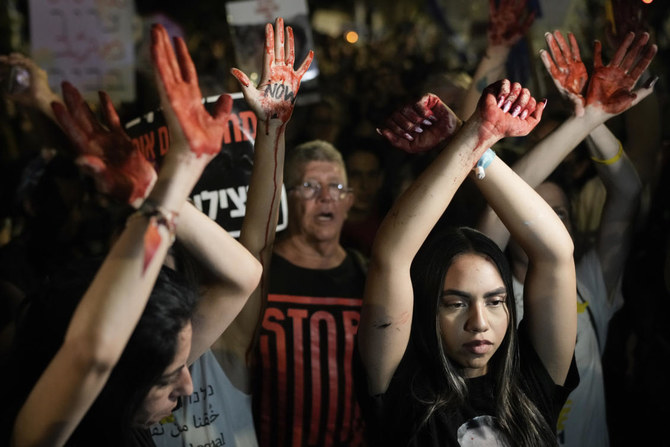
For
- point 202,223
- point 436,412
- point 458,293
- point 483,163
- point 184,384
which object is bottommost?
point 436,412

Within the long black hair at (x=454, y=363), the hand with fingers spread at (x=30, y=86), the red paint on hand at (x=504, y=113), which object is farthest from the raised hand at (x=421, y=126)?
the hand with fingers spread at (x=30, y=86)

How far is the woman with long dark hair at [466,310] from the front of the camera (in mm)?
1653

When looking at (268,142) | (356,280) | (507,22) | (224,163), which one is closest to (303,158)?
(224,163)

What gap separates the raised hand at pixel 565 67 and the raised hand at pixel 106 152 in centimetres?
127

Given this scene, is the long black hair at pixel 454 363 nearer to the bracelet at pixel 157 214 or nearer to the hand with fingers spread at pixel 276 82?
the hand with fingers spread at pixel 276 82

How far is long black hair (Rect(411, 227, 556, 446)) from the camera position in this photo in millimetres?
1778

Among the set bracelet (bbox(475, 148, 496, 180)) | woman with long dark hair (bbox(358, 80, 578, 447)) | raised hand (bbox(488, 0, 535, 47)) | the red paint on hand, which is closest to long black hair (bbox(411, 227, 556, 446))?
woman with long dark hair (bbox(358, 80, 578, 447))

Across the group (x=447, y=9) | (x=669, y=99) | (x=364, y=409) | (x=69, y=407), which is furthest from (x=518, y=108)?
(x=447, y=9)

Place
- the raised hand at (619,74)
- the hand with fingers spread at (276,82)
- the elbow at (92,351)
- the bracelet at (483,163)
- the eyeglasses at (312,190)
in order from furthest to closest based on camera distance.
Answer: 1. the eyeglasses at (312,190)
2. the raised hand at (619,74)
3. the hand with fingers spread at (276,82)
4. the bracelet at (483,163)
5. the elbow at (92,351)

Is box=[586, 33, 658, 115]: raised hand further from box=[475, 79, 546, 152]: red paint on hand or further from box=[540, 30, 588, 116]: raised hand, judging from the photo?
box=[475, 79, 546, 152]: red paint on hand

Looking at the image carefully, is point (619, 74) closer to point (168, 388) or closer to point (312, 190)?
point (312, 190)

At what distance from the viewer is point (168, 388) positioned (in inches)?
58.6

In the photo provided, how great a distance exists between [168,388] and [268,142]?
2.47ft

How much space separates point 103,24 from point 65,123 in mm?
2884
